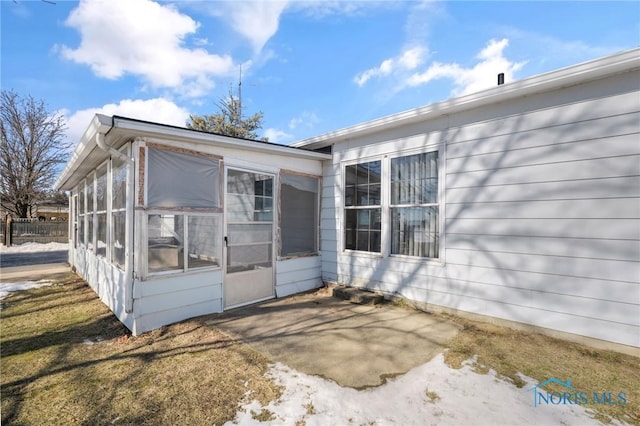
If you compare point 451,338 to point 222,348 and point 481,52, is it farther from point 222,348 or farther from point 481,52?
point 481,52

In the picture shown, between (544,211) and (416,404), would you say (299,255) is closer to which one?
(416,404)

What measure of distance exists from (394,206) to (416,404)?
321 centimetres

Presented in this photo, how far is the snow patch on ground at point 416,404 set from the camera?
209cm

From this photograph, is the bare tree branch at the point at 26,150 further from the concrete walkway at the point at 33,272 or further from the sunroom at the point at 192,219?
the sunroom at the point at 192,219

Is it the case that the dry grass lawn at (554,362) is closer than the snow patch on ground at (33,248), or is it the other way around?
the dry grass lawn at (554,362)

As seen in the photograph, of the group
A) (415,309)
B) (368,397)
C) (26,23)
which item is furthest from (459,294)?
(26,23)

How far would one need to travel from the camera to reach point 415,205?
4.75 meters

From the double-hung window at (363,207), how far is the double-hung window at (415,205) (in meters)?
0.32

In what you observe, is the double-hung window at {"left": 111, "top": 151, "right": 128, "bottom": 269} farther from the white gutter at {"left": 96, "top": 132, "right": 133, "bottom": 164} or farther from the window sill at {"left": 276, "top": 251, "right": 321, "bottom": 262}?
the window sill at {"left": 276, "top": 251, "right": 321, "bottom": 262}

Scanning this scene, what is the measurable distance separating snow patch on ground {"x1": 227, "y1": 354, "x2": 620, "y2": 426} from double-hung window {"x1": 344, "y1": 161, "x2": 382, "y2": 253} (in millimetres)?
2835

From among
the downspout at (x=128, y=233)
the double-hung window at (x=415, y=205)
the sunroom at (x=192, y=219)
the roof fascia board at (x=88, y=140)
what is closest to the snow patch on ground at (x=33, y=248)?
the roof fascia board at (x=88, y=140)

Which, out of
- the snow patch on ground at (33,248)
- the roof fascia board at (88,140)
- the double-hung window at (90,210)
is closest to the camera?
the roof fascia board at (88,140)

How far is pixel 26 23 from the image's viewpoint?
13.3ft

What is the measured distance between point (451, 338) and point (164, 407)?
122 inches
